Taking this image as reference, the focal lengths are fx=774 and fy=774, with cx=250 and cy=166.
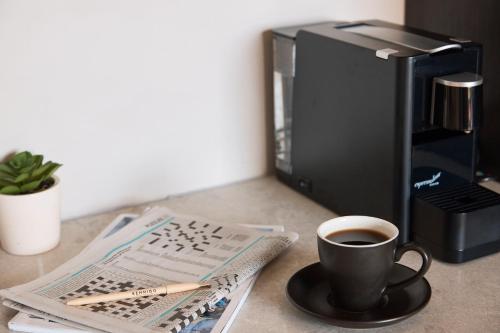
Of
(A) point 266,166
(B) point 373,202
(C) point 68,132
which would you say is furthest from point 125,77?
(B) point 373,202

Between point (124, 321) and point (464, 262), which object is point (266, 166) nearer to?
point (464, 262)

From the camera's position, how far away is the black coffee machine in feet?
3.26

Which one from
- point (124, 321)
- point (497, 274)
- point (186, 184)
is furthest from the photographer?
point (186, 184)

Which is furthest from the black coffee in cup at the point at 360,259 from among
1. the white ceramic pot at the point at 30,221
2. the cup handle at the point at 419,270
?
the white ceramic pot at the point at 30,221

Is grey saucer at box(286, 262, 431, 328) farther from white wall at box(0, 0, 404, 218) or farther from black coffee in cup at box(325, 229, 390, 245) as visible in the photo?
white wall at box(0, 0, 404, 218)

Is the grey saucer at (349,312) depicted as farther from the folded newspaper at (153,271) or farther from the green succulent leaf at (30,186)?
the green succulent leaf at (30,186)

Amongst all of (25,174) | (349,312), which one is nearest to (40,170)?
(25,174)

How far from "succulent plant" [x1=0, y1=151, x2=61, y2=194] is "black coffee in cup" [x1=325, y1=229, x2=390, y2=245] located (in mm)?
419

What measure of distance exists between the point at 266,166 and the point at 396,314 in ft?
1.76

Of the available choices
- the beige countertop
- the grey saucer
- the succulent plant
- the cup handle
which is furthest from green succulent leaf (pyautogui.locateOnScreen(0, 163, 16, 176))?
the cup handle

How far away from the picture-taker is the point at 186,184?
1288 millimetres

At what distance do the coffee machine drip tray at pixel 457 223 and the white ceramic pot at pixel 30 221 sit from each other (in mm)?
498

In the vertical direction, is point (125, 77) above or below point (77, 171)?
above

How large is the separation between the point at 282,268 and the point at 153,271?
0.17m
